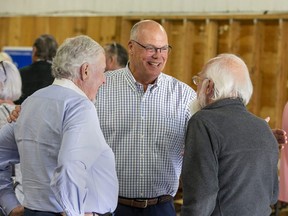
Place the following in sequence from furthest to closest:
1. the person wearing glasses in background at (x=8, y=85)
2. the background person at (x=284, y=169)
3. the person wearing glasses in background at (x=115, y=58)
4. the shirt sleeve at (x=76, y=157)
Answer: the person wearing glasses in background at (x=115, y=58) → the background person at (x=284, y=169) → the person wearing glasses in background at (x=8, y=85) → the shirt sleeve at (x=76, y=157)

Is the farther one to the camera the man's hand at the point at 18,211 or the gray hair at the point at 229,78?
the man's hand at the point at 18,211

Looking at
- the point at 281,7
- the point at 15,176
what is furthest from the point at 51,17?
the point at 15,176

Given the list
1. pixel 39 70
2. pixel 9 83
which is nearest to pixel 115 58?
pixel 39 70

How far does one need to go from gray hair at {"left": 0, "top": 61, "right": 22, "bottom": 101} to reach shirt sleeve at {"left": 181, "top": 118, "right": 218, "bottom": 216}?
1.50 metres

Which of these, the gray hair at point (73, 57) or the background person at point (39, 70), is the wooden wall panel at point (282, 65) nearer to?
the background person at point (39, 70)

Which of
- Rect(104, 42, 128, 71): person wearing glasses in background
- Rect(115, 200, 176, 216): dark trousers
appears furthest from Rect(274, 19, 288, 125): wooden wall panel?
Rect(115, 200, 176, 216): dark trousers

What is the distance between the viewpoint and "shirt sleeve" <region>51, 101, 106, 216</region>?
8.13 feet

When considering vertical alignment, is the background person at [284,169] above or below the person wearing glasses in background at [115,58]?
below

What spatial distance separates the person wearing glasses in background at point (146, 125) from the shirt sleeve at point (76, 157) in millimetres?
931

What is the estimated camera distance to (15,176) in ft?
12.3

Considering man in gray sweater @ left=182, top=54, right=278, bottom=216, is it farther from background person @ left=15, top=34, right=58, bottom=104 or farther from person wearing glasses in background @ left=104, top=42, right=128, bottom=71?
background person @ left=15, top=34, right=58, bottom=104

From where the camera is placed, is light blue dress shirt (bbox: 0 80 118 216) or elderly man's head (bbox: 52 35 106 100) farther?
elderly man's head (bbox: 52 35 106 100)

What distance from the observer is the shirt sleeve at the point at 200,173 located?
8.59 ft

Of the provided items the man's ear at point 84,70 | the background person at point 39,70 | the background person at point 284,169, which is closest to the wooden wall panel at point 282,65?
the background person at point 39,70
